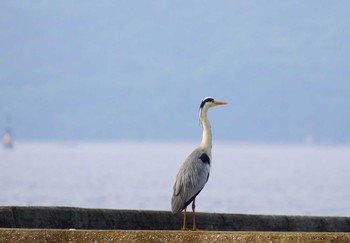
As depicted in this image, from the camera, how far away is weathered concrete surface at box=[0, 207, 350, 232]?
15219 mm

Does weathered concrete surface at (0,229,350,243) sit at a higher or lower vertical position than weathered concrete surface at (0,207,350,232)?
higher

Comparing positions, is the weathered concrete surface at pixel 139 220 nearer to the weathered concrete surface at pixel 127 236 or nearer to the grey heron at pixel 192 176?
the grey heron at pixel 192 176

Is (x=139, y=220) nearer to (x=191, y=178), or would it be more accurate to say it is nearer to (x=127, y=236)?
(x=191, y=178)

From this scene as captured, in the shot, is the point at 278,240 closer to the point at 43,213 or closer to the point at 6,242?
the point at 6,242

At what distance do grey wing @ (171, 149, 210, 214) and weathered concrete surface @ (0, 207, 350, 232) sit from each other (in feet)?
1.10

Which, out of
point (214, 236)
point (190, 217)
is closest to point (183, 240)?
point (214, 236)

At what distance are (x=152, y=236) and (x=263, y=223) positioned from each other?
193 inches

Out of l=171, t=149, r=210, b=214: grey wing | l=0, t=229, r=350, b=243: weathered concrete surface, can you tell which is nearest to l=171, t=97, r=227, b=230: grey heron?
l=171, t=149, r=210, b=214: grey wing

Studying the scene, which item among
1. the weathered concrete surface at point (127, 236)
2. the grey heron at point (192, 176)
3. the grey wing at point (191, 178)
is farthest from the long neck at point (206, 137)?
the weathered concrete surface at point (127, 236)

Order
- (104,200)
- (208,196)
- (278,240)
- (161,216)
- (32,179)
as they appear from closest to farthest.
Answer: (278,240), (161,216), (104,200), (208,196), (32,179)

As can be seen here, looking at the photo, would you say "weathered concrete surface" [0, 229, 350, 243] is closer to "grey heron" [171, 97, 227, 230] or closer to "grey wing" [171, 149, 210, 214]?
"grey heron" [171, 97, 227, 230]

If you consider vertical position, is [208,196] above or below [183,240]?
below

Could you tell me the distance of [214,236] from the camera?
39.8ft

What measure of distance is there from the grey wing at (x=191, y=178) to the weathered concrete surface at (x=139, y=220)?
0.34m
